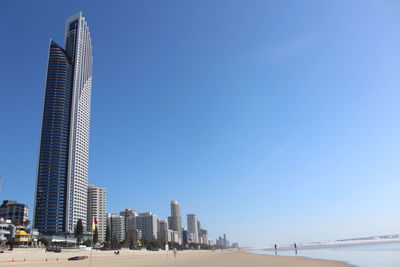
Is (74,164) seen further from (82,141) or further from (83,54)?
(83,54)

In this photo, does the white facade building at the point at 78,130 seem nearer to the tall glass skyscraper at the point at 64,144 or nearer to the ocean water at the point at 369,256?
the tall glass skyscraper at the point at 64,144

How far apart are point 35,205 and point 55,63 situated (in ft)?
258

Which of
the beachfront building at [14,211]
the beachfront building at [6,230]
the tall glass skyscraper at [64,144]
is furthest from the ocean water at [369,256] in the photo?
the beachfront building at [14,211]

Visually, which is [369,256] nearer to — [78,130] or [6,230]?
[6,230]

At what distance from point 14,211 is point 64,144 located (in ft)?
159

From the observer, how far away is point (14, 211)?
6865 inches

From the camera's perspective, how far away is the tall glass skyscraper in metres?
154

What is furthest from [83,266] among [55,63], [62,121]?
[55,63]

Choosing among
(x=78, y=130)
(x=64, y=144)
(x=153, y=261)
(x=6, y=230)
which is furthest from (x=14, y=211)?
(x=153, y=261)

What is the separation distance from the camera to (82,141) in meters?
178

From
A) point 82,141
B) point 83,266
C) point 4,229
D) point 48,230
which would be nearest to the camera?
point 83,266

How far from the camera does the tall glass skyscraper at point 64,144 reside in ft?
506

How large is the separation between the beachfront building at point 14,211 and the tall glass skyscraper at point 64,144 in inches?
1145

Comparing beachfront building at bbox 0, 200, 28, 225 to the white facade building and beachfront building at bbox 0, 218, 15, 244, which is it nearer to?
the white facade building
